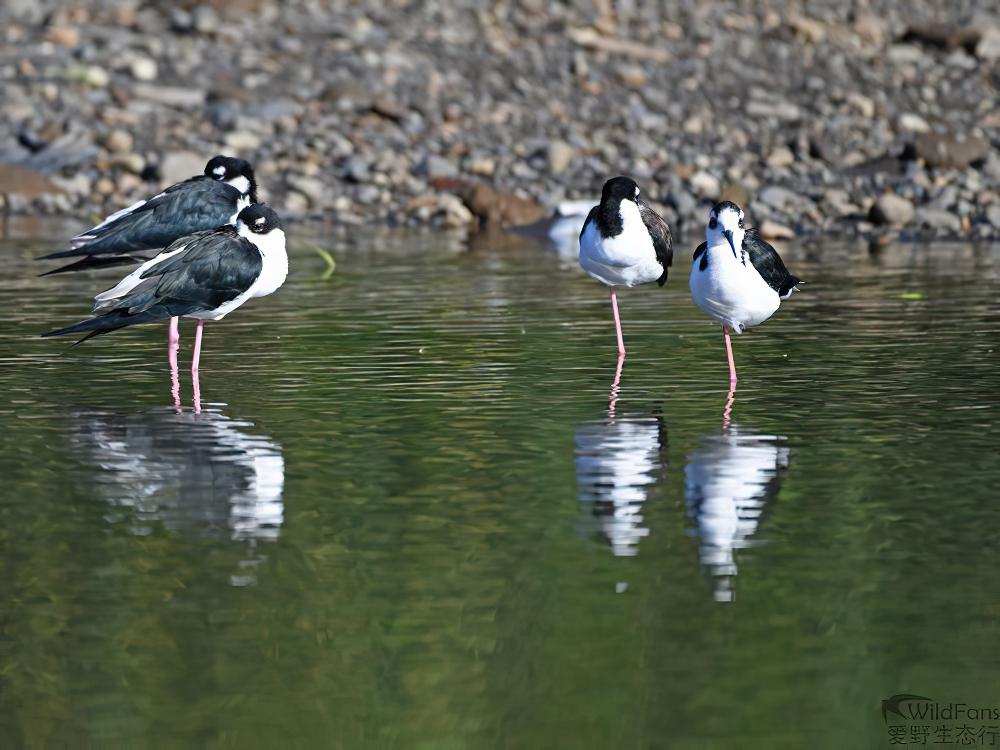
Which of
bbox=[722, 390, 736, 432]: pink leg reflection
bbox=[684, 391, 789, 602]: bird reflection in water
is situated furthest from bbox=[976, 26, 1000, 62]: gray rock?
bbox=[684, 391, 789, 602]: bird reflection in water

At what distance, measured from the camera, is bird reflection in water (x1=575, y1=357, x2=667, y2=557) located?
9406 mm

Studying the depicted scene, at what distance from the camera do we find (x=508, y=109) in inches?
1432

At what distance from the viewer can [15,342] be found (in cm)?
1642

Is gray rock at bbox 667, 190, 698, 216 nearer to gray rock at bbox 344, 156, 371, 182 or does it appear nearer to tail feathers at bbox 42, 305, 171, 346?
gray rock at bbox 344, 156, 371, 182

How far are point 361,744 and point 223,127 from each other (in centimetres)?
2891

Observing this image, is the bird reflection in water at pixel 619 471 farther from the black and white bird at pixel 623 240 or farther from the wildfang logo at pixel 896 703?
the black and white bird at pixel 623 240

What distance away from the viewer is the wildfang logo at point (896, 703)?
670cm

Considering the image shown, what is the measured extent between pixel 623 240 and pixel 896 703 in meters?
9.43

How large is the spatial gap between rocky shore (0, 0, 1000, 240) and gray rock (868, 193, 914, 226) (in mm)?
36

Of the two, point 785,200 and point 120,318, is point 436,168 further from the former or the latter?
point 120,318

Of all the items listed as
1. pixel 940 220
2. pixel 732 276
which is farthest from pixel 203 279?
pixel 940 220

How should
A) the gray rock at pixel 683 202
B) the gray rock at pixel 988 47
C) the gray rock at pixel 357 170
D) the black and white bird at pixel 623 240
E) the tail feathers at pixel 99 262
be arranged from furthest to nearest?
→ the gray rock at pixel 988 47 < the gray rock at pixel 357 170 < the gray rock at pixel 683 202 < the tail feathers at pixel 99 262 < the black and white bird at pixel 623 240

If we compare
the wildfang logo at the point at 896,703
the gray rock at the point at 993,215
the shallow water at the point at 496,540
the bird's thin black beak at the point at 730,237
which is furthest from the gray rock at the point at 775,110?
the wildfang logo at the point at 896,703

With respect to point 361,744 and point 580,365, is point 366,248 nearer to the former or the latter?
point 580,365
